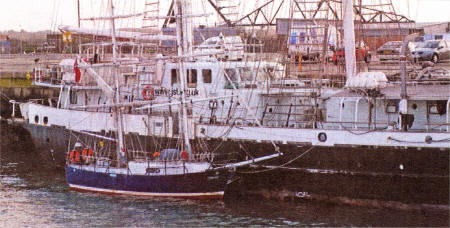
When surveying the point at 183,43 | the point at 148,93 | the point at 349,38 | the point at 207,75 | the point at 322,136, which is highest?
the point at 349,38

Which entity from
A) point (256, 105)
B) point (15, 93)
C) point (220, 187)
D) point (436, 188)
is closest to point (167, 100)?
point (256, 105)

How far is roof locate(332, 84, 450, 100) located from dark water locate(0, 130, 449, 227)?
16.8ft

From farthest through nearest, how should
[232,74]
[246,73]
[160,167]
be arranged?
[246,73] → [232,74] → [160,167]

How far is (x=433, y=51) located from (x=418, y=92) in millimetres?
18439

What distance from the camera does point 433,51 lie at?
2028 inches

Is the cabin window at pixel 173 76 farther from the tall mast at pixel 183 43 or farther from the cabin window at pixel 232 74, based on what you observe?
the tall mast at pixel 183 43

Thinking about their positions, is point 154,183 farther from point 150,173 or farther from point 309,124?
point 309,124

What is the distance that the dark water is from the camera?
103 feet

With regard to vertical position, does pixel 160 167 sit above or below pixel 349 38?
below

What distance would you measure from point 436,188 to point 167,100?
15512 millimetres

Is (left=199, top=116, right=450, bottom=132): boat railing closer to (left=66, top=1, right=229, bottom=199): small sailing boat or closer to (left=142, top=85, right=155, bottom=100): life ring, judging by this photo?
(left=66, top=1, right=229, bottom=199): small sailing boat

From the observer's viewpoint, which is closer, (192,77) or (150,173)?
(150,173)

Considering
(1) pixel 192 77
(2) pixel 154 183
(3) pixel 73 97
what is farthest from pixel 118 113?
(3) pixel 73 97

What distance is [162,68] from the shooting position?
136ft
